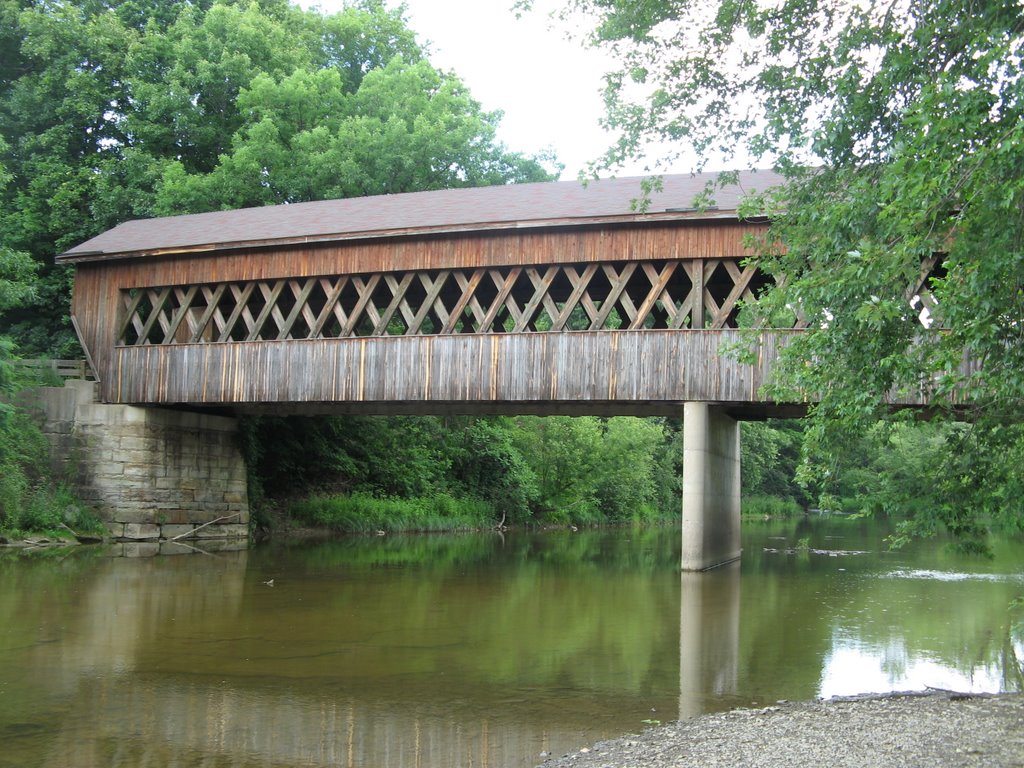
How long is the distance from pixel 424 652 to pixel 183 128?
2448cm

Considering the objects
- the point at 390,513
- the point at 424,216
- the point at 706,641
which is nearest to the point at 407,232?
the point at 424,216

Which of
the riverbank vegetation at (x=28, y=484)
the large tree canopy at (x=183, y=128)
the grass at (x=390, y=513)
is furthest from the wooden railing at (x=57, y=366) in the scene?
the large tree canopy at (x=183, y=128)

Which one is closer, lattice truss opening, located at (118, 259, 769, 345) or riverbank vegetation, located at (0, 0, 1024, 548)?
riverbank vegetation, located at (0, 0, 1024, 548)

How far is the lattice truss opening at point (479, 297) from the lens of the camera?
1566 centimetres

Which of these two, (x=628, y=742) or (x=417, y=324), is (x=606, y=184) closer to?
(x=417, y=324)

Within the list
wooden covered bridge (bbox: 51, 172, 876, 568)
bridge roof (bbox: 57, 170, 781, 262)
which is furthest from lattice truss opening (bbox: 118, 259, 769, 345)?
bridge roof (bbox: 57, 170, 781, 262)

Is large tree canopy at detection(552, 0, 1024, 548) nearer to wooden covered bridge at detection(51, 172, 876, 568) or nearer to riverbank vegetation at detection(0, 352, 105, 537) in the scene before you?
wooden covered bridge at detection(51, 172, 876, 568)

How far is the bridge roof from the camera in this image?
15.8 m

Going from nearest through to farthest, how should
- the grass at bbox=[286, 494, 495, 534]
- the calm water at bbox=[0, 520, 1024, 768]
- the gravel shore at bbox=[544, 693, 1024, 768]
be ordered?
the gravel shore at bbox=[544, 693, 1024, 768] < the calm water at bbox=[0, 520, 1024, 768] < the grass at bbox=[286, 494, 495, 534]

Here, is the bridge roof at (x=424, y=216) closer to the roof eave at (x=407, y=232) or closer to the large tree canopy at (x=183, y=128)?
the roof eave at (x=407, y=232)

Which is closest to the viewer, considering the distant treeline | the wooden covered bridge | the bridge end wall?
the wooden covered bridge

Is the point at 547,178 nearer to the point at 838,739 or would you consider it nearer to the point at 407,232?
the point at 407,232

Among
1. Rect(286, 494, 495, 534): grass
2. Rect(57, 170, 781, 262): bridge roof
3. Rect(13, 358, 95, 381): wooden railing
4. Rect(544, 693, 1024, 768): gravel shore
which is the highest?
Rect(57, 170, 781, 262): bridge roof

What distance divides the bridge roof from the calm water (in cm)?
555
